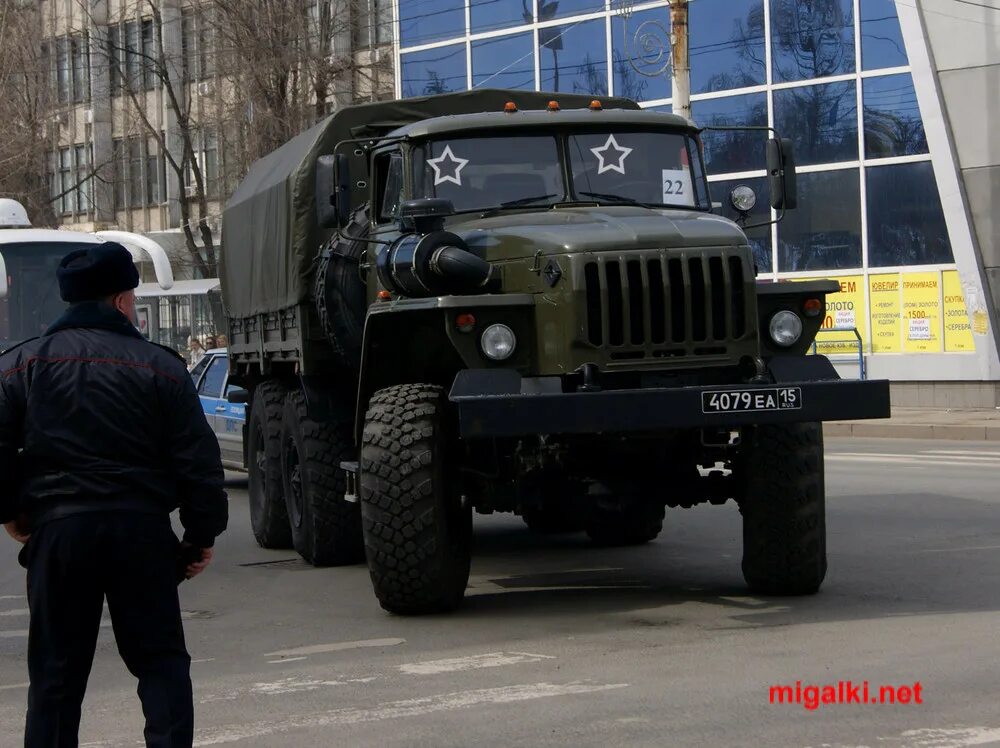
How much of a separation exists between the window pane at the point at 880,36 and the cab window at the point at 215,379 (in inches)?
564

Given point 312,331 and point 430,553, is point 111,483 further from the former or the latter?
point 312,331

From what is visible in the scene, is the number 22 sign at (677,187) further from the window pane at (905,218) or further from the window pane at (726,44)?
the window pane at (726,44)

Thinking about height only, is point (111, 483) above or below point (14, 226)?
below

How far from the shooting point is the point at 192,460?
545 cm

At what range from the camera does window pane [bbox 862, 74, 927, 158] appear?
28391 mm

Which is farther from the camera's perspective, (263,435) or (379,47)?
(379,47)

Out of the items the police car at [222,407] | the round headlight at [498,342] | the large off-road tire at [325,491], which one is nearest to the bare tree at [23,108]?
the police car at [222,407]

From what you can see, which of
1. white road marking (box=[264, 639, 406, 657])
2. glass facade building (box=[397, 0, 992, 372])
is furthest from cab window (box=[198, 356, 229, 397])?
glass facade building (box=[397, 0, 992, 372])

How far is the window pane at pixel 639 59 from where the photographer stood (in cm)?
3281

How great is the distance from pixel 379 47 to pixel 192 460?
33.9 meters

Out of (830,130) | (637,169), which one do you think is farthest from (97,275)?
(830,130)

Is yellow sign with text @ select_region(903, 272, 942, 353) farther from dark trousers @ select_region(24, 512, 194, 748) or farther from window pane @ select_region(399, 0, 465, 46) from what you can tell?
dark trousers @ select_region(24, 512, 194, 748)

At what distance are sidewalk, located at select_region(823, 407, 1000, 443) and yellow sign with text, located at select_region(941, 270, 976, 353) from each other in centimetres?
137

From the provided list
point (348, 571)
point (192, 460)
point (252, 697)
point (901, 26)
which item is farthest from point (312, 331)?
point (901, 26)
